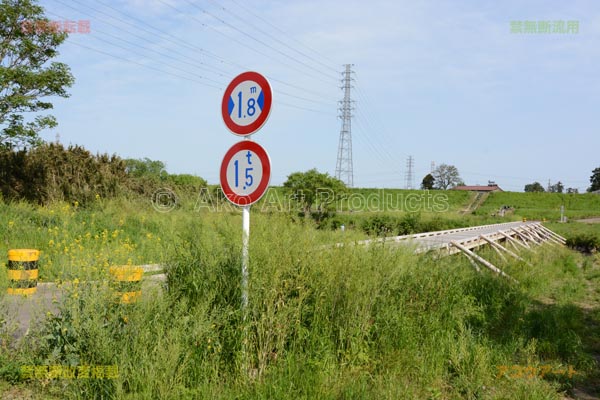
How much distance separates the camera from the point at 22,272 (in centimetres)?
592

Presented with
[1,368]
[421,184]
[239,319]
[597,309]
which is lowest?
[597,309]

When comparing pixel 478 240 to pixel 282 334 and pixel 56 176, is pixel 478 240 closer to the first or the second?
pixel 282 334

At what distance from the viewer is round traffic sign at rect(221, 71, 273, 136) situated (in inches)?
156

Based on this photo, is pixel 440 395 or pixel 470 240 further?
pixel 470 240

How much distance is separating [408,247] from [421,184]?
299ft

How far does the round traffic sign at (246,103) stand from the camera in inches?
156

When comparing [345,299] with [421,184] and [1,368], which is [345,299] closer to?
[1,368]

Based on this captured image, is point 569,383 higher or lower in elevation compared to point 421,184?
lower

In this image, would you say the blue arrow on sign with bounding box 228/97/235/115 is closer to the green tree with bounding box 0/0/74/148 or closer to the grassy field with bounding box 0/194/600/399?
the grassy field with bounding box 0/194/600/399

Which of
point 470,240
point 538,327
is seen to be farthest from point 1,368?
point 470,240

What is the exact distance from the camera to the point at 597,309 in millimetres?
9219

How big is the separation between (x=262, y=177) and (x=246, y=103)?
754 mm

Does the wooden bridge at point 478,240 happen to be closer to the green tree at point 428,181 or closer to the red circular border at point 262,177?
the red circular border at point 262,177

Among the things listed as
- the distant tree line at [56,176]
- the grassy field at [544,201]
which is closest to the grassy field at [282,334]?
the distant tree line at [56,176]
